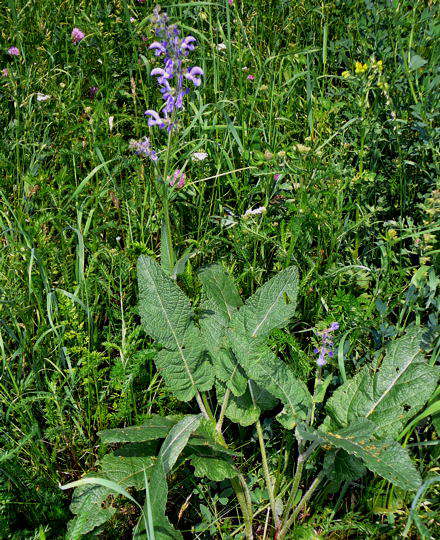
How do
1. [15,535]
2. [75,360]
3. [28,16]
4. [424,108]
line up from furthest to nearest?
[28,16]
[424,108]
[75,360]
[15,535]

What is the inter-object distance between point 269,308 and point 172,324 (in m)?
0.34

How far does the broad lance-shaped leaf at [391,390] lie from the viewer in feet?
5.61

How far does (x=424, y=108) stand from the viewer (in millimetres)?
2402

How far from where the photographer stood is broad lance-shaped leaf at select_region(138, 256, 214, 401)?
1.87 metres

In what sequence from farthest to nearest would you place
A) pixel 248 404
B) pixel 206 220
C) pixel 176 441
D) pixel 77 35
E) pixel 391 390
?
pixel 77 35
pixel 206 220
pixel 248 404
pixel 391 390
pixel 176 441

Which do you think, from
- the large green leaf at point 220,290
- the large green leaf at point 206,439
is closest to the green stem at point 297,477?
the large green leaf at point 206,439

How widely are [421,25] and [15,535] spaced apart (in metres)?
3.20

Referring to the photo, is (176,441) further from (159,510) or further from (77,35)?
(77,35)

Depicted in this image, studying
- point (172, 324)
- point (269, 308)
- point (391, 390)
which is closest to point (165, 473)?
point (172, 324)

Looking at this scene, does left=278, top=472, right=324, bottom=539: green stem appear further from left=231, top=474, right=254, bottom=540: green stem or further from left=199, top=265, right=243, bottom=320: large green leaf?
left=199, top=265, right=243, bottom=320: large green leaf

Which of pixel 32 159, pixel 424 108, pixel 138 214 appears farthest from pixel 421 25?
pixel 32 159

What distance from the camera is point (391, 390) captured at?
1754 millimetres

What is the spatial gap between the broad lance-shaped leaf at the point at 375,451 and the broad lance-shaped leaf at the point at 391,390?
14cm

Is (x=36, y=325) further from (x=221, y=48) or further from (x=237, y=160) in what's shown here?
(x=221, y=48)
